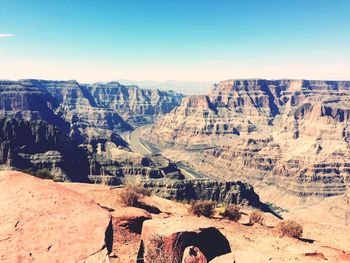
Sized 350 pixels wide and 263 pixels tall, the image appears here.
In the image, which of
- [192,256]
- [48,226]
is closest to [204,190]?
[192,256]

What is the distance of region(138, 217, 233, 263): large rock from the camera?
1524cm

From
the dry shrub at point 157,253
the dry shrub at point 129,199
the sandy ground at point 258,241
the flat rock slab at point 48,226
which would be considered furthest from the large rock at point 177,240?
the dry shrub at point 129,199

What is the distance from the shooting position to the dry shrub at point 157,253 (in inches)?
529

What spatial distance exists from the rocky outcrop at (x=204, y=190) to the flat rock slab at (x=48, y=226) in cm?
9710

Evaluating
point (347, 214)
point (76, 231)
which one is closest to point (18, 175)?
point (76, 231)

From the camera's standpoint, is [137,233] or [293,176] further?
[293,176]

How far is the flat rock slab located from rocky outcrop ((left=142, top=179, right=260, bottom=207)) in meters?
97.1

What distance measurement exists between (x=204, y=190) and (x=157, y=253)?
339ft

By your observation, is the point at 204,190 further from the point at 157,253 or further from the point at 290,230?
the point at 157,253

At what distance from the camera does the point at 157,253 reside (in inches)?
573

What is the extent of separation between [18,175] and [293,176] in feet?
634

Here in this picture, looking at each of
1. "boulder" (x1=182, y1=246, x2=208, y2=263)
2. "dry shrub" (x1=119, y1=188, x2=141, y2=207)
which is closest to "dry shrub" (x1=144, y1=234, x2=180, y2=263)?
"boulder" (x1=182, y1=246, x2=208, y2=263)

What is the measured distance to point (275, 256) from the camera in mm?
21531

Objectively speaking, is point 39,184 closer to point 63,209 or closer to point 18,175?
point 18,175
